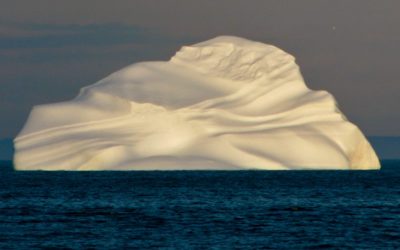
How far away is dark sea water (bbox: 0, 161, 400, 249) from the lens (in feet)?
153

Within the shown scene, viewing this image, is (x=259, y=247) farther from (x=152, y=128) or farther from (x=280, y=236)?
(x=152, y=128)

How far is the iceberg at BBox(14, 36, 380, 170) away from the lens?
98.8 metres

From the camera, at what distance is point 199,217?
57.4 meters

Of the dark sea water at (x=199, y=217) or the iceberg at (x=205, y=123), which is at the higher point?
the iceberg at (x=205, y=123)

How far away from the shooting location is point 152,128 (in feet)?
336

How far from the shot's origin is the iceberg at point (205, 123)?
9881cm

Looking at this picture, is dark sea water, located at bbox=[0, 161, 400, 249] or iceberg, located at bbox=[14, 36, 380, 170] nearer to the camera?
dark sea water, located at bbox=[0, 161, 400, 249]

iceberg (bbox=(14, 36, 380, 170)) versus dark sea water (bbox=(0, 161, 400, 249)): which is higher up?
iceberg (bbox=(14, 36, 380, 170))

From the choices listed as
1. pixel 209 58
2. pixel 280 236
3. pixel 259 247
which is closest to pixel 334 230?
pixel 280 236

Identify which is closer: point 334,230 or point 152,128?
point 334,230

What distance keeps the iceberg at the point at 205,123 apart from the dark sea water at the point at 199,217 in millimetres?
12785

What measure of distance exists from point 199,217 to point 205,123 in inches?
1744

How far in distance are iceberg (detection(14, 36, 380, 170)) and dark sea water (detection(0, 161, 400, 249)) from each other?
12785mm

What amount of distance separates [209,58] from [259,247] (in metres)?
64.4
